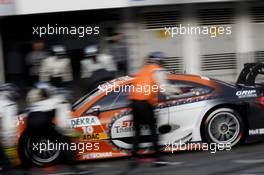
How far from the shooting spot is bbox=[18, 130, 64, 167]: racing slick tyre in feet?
31.1

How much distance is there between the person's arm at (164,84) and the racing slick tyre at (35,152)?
1853 mm

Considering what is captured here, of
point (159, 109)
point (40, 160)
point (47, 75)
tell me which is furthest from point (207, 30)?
point (40, 160)

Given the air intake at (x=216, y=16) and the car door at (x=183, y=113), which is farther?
the air intake at (x=216, y=16)

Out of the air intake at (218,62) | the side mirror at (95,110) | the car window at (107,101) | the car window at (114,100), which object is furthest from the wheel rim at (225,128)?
the air intake at (218,62)

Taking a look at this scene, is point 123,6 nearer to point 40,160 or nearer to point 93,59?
point 93,59

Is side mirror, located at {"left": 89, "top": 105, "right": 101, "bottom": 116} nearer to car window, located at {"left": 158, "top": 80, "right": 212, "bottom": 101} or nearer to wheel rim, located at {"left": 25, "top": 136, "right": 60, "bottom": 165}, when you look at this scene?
wheel rim, located at {"left": 25, "top": 136, "right": 60, "bottom": 165}

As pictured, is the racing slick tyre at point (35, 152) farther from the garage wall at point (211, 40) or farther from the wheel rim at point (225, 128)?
the garage wall at point (211, 40)

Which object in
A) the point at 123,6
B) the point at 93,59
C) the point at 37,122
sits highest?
the point at 123,6

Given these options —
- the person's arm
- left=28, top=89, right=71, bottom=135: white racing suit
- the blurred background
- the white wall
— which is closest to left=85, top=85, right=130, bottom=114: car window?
the person's arm

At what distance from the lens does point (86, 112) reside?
9695mm

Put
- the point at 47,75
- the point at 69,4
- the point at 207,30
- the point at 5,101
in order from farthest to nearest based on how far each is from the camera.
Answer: the point at 207,30
the point at 69,4
the point at 47,75
the point at 5,101

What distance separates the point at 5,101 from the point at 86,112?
1553 mm

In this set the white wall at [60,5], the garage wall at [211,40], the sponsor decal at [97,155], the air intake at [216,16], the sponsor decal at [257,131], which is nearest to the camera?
the sponsor decal at [97,155]

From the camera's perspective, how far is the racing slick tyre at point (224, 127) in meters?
9.92
